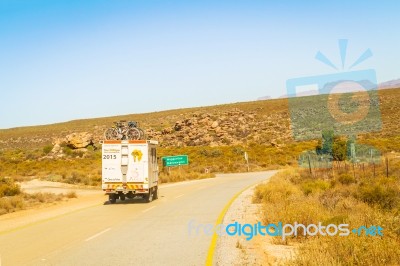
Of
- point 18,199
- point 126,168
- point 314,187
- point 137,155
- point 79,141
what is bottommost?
point 18,199

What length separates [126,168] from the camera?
21.4 metres

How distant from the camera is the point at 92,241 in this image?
11.1m

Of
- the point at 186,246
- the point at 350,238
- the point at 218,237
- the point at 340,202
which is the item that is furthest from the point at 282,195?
the point at 350,238

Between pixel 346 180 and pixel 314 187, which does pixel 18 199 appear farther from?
pixel 346 180

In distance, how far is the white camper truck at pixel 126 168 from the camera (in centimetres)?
2125

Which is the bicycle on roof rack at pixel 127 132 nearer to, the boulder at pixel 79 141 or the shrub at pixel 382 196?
the shrub at pixel 382 196

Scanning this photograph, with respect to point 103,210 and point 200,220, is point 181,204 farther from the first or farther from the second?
point 200,220

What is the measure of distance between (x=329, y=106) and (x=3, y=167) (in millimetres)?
67129

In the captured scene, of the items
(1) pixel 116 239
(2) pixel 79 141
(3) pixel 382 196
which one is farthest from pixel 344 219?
(2) pixel 79 141

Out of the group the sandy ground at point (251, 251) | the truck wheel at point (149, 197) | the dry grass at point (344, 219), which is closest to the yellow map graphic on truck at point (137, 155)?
the truck wheel at point (149, 197)

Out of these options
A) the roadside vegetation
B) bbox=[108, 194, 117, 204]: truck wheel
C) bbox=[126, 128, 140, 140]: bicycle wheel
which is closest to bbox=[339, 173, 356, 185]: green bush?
bbox=[108, 194, 117, 204]: truck wheel

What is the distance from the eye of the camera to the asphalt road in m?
8.89

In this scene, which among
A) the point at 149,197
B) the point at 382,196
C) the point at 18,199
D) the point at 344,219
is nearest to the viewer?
the point at 344,219

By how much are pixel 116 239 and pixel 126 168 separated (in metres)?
10.2
